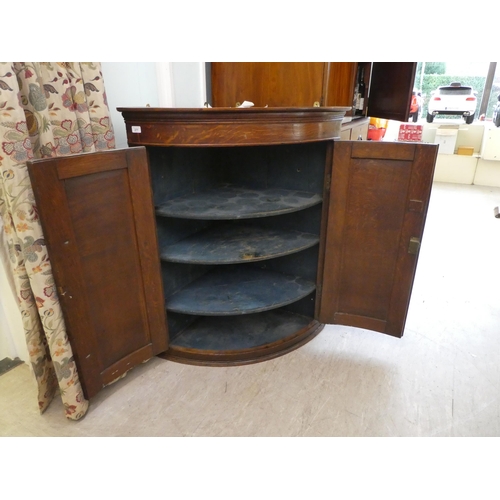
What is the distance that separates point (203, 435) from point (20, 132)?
1248mm

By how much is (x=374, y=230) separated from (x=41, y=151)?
137cm

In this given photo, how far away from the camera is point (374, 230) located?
161cm

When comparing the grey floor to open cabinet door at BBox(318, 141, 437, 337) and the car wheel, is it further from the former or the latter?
the car wheel

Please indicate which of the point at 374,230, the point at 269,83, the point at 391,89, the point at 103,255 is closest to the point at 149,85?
the point at 269,83

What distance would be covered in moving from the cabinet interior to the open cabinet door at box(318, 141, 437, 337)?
0.15 metres

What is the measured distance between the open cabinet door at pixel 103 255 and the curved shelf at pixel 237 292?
0.18 m

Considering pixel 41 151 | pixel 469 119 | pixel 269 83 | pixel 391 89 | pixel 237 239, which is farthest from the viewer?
pixel 469 119

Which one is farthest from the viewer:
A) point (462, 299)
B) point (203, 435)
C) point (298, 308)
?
point (462, 299)

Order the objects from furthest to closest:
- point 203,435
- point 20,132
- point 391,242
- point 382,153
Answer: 1. point 391,242
2. point 382,153
3. point 203,435
4. point 20,132

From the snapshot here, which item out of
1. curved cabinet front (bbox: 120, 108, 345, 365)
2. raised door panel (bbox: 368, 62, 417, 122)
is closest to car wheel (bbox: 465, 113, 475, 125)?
raised door panel (bbox: 368, 62, 417, 122)

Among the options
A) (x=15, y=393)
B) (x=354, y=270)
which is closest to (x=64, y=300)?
(x=15, y=393)

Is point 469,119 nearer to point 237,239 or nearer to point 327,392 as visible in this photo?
point 237,239

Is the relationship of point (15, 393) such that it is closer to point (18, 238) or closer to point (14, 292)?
point (14, 292)

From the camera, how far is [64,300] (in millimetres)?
1223
